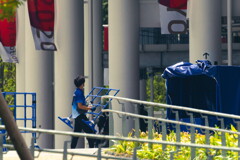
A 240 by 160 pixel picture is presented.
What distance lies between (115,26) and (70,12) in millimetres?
A: 1920

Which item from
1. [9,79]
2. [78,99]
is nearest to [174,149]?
[78,99]

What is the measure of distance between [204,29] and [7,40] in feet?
30.7

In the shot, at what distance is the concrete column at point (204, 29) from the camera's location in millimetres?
27875

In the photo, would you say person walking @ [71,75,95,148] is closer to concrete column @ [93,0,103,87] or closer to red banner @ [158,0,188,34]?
red banner @ [158,0,188,34]

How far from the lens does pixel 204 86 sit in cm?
2200

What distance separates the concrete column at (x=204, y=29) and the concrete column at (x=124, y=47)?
257cm

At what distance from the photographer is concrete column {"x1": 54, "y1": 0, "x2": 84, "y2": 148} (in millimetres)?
30672

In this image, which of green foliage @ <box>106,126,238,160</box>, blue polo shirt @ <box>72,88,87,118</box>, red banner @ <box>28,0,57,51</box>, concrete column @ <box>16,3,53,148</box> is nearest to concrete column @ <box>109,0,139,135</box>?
red banner @ <box>28,0,57,51</box>

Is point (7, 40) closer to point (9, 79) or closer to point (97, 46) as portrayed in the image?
point (97, 46)

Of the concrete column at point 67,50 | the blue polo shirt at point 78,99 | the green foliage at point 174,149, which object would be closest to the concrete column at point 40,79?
the concrete column at point 67,50

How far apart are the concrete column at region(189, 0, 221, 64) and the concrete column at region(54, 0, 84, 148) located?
4.78 m

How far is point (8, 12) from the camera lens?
10.5 m

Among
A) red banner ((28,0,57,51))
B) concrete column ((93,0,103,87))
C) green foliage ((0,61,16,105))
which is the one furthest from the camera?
green foliage ((0,61,16,105))

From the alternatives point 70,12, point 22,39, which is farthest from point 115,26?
point 22,39
